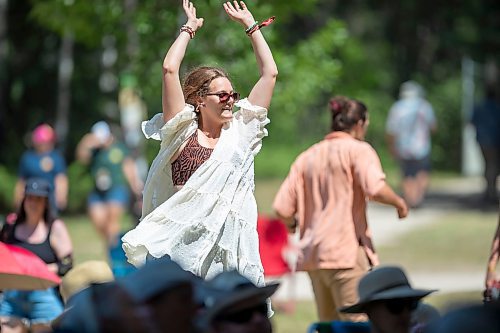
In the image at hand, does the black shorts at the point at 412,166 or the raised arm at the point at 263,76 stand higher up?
the black shorts at the point at 412,166

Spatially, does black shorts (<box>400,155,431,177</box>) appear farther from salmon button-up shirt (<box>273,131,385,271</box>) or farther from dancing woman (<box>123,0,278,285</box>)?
dancing woman (<box>123,0,278,285</box>)

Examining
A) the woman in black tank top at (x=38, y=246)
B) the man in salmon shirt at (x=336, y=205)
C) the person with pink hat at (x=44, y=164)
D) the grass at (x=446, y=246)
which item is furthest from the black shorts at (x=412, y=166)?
the man in salmon shirt at (x=336, y=205)

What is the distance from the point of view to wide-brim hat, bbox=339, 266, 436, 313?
5.96m

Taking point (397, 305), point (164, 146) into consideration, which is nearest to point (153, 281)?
point (397, 305)

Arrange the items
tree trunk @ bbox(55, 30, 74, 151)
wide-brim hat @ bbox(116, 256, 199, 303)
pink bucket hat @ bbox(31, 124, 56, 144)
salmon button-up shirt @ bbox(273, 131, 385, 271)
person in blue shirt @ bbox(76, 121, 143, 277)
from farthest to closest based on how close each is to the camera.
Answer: tree trunk @ bbox(55, 30, 74, 151), person in blue shirt @ bbox(76, 121, 143, 277), pink bucket hat @ bbox(31, 124, 56, 144), salmon button-up shirt @ bbox(273, 131, 385, 271), wide-brim hat @ bbox(116, 256, 199, 303)

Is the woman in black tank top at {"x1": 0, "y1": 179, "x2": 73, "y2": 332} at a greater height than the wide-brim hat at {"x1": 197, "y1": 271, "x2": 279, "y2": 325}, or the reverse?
the woman in black tank top at {"x1": 0, "y1": 179, "x2": 73, "y2": 332}

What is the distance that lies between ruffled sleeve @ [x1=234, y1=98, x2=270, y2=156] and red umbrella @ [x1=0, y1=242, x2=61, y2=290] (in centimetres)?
151

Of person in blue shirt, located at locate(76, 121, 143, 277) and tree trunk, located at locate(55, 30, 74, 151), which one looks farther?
tree trunk, located at locate(55, 30, 74, 151)

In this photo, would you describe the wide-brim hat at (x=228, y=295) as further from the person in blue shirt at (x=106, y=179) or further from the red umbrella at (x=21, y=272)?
the person in blue shirt at (x=106, y=179)

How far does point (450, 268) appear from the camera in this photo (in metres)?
15.8

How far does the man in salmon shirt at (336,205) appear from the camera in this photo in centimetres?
876

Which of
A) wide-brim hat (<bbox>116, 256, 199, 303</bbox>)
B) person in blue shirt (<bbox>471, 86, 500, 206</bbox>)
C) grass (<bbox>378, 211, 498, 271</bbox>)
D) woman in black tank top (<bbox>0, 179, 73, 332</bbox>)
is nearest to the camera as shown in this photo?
wide-brim hat (<bbox>116, 256, 199, 303</bbox>)

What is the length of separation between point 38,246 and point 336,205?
2224 millimetres

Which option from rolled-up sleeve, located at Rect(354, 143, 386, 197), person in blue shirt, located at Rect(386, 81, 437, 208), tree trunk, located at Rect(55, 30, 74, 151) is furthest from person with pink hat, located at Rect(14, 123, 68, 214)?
tree trunk, located at Rect(55, 30, 74, 151)
